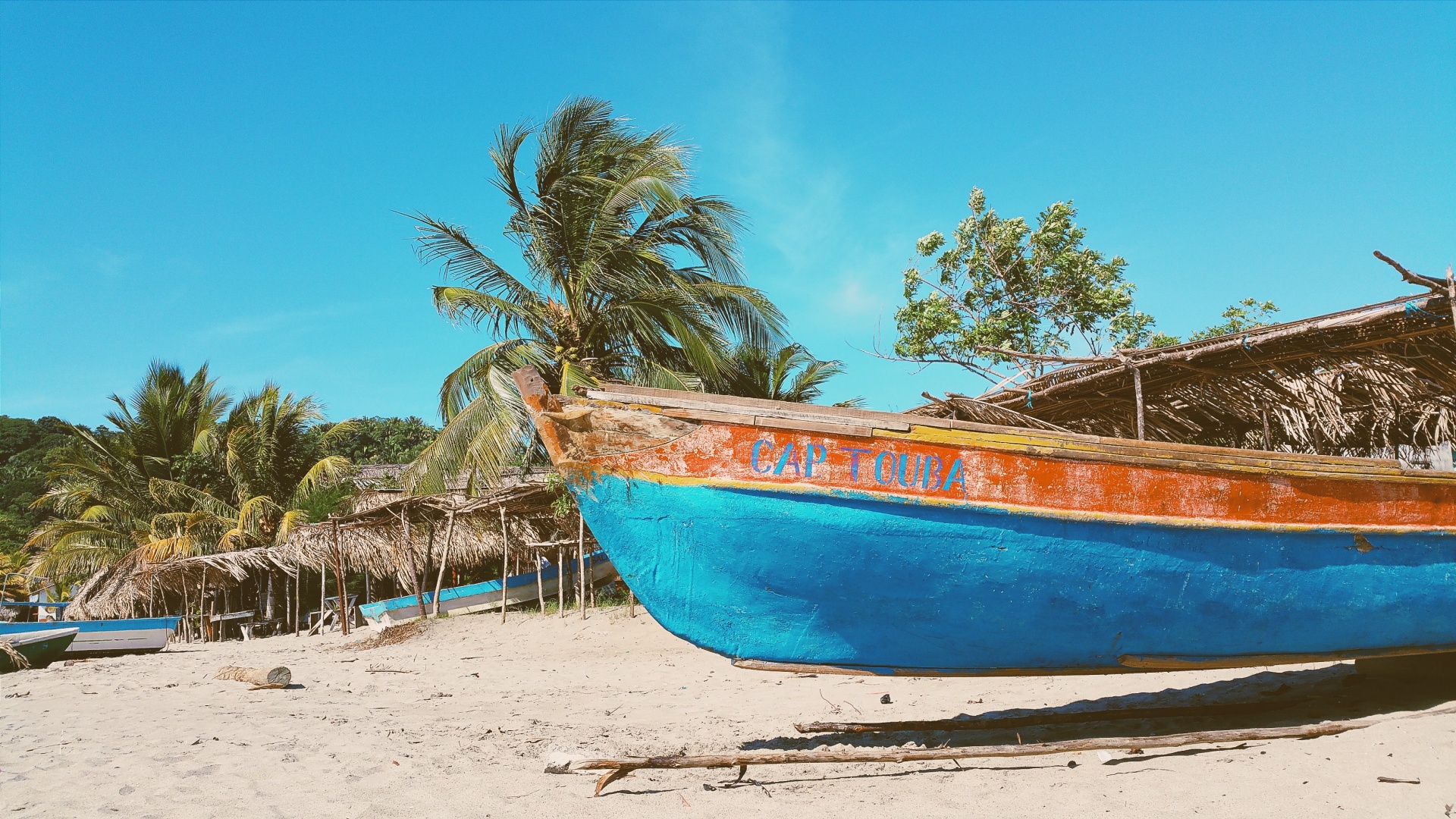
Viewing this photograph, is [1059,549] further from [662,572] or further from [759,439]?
→ [662,572]

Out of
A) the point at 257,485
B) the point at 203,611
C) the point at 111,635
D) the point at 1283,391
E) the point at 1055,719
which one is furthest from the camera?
the point at 257,485

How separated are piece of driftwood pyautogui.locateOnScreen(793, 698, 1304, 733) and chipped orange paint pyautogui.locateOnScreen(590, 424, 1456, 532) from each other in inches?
57.2

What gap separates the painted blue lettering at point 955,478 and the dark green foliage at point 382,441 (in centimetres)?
3252

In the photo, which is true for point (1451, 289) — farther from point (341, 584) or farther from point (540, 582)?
A: point (341, 584)

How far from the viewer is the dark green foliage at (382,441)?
120ft

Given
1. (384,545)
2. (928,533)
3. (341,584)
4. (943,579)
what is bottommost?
(341,584)

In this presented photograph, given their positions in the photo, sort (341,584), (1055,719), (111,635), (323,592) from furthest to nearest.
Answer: (323,592) → (341,584) → (111,635) → (1055,719)

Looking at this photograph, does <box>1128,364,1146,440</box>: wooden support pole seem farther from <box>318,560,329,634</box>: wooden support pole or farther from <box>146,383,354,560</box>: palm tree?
<box>146,383,354,560</box>: palm tree

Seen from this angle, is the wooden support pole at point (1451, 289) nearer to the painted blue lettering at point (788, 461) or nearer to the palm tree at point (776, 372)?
the painted blue lettering at point (788, 461)

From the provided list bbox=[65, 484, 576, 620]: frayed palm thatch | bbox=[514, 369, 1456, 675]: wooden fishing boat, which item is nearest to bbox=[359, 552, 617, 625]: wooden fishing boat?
bbox=[65, 484, 576, 620]: frayed palm thatch

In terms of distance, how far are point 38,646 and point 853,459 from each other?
15105 mm

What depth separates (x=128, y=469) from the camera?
23047 millimetres

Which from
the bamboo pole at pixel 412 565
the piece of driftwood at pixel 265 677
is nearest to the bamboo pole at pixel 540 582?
the bamboo pole at pixel 412 565

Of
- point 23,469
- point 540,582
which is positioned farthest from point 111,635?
point 23,469
